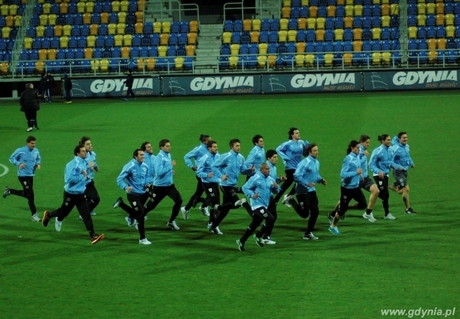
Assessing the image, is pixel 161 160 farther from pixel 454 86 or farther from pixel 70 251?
pixel 454 86

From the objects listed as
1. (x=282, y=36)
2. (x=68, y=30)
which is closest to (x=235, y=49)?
(x=282, y=36)

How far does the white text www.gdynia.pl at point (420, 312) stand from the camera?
429 inches

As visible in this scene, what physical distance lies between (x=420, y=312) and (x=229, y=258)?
4172 millimetres

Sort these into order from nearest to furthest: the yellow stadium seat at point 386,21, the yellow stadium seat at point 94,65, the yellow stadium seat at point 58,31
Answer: the yellow stadium seat at point 94,65 < the yellow stadium seat at point 386,21 < the yellow stadium seat at point 58,31

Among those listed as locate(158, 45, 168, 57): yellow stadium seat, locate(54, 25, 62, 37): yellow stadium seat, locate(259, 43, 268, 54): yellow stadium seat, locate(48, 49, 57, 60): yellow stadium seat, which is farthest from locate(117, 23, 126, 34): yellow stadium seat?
locate(259, 43, 268, 54): yellow stadium seat

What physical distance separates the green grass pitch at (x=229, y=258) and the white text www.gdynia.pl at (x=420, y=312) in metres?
0.15

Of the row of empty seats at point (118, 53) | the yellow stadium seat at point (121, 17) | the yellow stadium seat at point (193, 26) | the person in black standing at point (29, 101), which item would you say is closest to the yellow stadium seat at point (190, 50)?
the row of empty seats at point (118, 53)

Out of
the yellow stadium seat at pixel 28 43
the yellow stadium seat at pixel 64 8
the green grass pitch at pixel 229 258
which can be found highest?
the yellow stadium seat at pixel 64 8

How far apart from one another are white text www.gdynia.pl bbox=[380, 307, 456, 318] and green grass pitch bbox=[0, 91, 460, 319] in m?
0.15

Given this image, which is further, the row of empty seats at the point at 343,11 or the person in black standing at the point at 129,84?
the row of empty seats at the point at 343,11

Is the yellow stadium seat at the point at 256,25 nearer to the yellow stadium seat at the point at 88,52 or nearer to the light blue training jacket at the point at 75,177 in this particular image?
the yellow stadium seat at the point at 88,52

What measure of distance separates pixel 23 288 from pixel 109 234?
392 cm

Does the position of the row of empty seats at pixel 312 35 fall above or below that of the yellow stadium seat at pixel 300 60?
above

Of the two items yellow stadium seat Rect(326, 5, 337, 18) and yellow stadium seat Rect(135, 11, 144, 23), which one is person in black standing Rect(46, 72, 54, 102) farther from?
yellow stadium seat Rect(326, 5, 337, 18)
